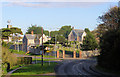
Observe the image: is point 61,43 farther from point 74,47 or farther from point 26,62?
point 26,62

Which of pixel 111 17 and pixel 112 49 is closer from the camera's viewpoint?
pixel 112 49

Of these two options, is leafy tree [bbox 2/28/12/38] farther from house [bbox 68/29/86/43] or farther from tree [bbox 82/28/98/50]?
house [bbox 68/29/86/43]

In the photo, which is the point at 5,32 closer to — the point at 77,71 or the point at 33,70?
the point at 33,70

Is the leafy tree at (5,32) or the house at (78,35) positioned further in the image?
the house at (78,35)

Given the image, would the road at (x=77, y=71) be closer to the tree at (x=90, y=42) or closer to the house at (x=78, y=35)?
the tree at (x=90, y=42)

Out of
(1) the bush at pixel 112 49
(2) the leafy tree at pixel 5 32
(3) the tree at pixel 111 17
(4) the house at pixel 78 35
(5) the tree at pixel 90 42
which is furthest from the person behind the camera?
(4) the house at pixel 78 35

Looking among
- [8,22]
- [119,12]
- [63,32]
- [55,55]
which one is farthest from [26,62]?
[63,32]

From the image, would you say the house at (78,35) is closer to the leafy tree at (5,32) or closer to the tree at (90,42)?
the tree at (90,42)

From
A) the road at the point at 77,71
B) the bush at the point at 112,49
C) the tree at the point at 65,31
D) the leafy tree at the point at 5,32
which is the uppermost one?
the tree at the point at 65,31

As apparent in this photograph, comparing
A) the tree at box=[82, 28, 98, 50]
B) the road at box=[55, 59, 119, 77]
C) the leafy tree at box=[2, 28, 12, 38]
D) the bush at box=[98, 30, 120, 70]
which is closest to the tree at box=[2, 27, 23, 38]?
the leafy tree at box=[2, 28, 12, 38]

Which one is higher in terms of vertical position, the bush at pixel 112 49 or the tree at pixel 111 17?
the tree at pixel 111 17

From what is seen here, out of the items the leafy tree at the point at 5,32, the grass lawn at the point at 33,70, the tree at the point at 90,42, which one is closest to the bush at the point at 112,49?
the grass lawn at the point at 33,70

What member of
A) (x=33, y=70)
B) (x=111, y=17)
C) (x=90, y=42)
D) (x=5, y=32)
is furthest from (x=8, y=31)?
(x=111, y=17)

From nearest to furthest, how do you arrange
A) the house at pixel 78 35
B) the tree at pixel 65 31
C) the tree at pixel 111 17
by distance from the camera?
the tree at pixel 111 17 < the house at pixel 78 35 < the tree at pixel 65 31
